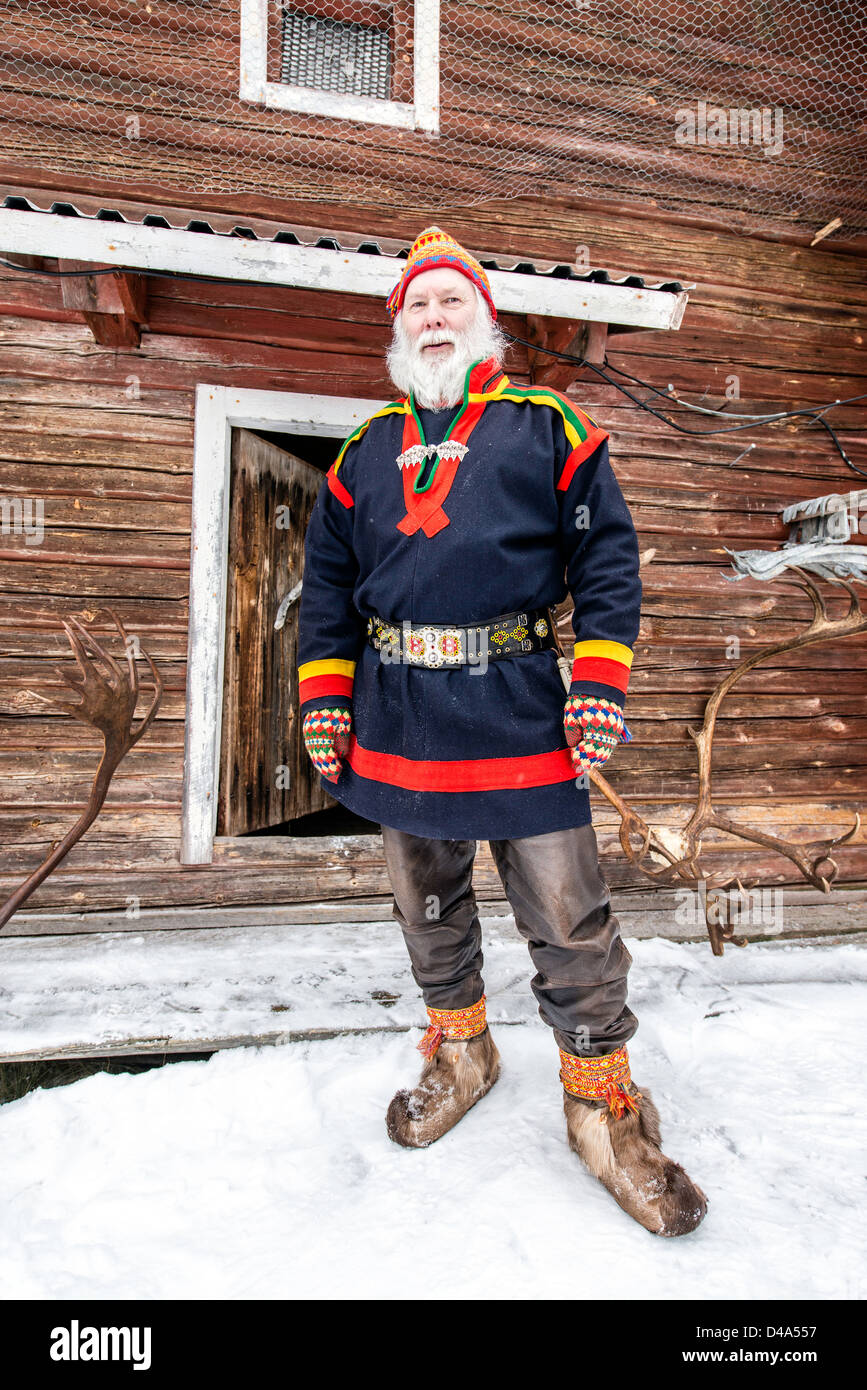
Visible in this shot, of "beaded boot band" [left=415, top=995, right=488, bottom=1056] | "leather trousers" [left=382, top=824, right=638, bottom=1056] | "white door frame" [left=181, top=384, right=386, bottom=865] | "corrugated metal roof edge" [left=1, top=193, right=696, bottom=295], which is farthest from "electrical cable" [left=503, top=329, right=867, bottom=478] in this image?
"beaded boot band" [left=415, top=995, right=488, bottom=1056]

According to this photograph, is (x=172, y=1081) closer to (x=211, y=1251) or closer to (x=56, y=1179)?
(x=56, y=1179)

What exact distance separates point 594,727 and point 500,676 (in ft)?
0.79

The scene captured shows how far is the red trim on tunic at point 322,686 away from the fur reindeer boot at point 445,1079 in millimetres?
899

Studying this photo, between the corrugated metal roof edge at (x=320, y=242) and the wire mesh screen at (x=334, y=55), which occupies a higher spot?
the wire mesh screen at (x=334, y=55)

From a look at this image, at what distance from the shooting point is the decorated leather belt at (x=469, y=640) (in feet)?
5.48

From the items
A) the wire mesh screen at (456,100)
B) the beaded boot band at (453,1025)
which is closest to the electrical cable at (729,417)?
the wire mesh screen at (456,100)

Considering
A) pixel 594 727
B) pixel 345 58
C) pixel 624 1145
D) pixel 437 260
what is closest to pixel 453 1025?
pixel 624 1145

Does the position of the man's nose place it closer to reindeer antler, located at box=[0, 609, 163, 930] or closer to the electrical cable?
reindeer antler, located at box=[0, 609, 163, 930]

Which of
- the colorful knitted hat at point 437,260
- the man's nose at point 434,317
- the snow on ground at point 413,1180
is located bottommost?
the snow on ground at point 413,1180

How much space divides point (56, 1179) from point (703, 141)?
4586mm

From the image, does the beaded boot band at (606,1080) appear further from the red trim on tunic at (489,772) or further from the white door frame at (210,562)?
the white door frame at (210,562)

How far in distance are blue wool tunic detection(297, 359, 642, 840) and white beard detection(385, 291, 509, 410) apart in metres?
0.03

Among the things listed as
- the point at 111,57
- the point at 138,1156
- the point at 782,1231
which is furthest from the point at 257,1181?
the point at 111,57

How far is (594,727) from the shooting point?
1.55m
